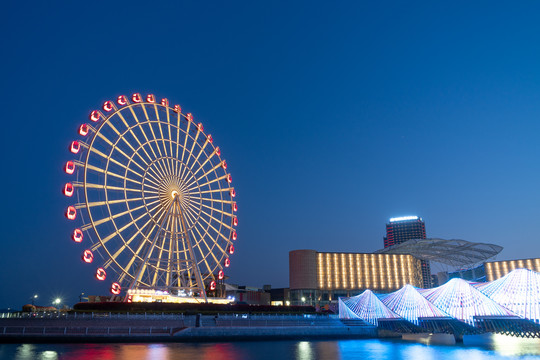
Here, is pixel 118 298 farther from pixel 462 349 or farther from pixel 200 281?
pixel 462 349

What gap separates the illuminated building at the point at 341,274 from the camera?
383 feet

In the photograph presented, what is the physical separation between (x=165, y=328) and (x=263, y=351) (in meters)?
11.7

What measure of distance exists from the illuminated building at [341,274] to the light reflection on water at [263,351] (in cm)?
7407

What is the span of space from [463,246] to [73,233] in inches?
3721

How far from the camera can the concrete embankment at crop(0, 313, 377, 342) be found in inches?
1505

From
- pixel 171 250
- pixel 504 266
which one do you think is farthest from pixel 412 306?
pixel 504 266

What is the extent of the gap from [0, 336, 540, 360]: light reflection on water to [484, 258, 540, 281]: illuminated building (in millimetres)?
103714

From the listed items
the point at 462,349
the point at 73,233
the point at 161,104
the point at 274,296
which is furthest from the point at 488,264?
the point at 73,233

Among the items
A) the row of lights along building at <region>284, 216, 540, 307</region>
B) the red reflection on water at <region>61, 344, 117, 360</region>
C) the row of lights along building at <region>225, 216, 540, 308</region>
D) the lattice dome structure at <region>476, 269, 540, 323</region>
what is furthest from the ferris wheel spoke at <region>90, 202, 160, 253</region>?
the row of lights along building at <region>284, 216, 540, 307</region>

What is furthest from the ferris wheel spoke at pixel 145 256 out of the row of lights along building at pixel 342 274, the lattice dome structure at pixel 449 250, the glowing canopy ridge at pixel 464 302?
the lattice dome structure at pixel 449 250

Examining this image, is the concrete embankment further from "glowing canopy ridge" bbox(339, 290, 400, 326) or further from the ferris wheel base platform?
the ferris wheel base platform

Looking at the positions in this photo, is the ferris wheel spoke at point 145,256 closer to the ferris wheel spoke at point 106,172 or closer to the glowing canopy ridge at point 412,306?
the ferris wheel spoke at point 106,172

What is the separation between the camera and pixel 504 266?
141 metres

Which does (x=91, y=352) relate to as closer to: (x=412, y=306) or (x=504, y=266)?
(x=412, y=306)
